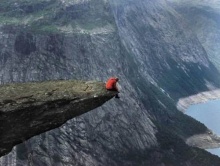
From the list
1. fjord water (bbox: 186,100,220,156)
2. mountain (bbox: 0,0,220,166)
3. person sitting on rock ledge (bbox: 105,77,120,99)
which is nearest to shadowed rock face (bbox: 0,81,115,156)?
person sitting on rock ledge (bbox: 105,77,120,99)

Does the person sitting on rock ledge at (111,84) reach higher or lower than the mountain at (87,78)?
higher

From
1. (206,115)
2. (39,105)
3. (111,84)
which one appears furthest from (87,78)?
(206,115)

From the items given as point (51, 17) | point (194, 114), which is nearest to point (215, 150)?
point (194, 114)

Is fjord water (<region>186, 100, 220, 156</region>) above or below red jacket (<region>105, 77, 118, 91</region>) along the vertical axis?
below

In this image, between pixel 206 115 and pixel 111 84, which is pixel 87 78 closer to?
pixel 111 84

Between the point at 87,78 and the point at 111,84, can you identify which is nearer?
the point at 111,84

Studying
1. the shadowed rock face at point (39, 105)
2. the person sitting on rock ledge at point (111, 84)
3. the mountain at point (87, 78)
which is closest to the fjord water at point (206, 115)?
the mountain at point (87, 78)

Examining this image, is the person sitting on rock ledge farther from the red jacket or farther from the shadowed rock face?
the shadowed rock face

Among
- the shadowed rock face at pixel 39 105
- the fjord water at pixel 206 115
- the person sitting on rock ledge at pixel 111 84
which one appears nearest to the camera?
the shadowed rock face at pixel 39 105

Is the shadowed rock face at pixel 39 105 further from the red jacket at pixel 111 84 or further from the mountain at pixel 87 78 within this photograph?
the mountain at pixel 87 78

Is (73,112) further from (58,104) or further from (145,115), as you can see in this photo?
(145,115)
